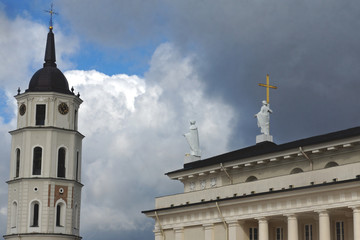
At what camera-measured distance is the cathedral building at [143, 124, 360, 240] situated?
44938 millimetres

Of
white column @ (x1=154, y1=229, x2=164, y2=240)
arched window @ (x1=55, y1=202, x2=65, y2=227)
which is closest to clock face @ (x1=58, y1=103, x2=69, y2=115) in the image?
arched window @ (x1=55, y1=202, x2=65, y2=227)

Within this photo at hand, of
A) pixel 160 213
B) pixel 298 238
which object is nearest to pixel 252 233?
pixel 298 238

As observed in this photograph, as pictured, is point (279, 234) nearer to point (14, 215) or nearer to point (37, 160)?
point (37, 160)

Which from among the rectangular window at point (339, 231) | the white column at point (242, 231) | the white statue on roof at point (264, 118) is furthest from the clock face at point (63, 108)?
the rectangular window at point (339, 231)

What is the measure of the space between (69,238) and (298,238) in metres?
43.2

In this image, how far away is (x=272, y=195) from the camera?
47906 mm

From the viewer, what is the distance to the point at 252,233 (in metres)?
51.8

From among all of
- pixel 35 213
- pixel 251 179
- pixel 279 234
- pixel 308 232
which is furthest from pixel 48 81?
pixel 308 232

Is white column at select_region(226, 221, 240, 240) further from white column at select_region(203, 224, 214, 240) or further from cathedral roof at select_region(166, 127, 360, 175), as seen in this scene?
cathedral roof at select_region(166, 127, 360, 175)

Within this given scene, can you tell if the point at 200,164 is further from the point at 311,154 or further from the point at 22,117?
the point at 22,117

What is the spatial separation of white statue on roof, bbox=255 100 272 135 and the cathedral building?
1182 millimetres

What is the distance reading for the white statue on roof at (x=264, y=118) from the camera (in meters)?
59.2

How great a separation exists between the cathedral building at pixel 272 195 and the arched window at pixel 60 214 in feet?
97.2

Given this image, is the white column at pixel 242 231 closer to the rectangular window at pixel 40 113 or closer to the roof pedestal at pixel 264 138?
the roof pedestal at pixel 264 138
